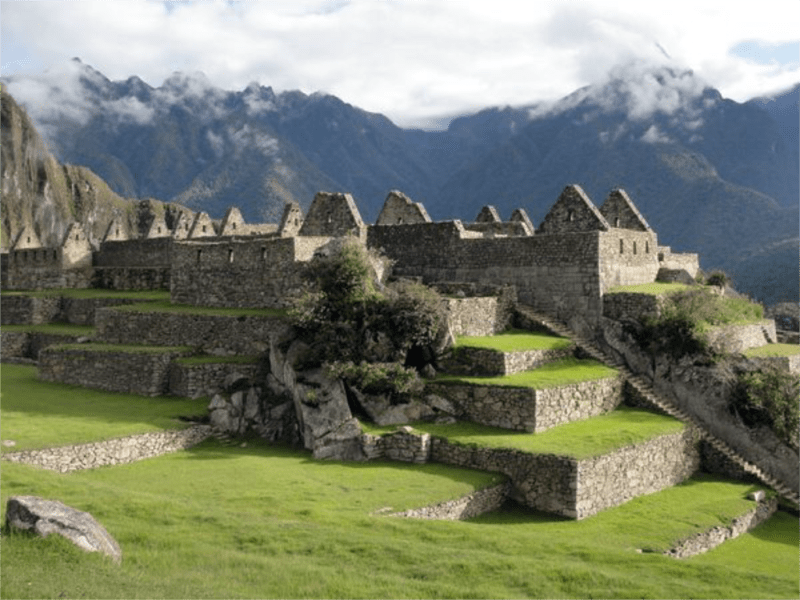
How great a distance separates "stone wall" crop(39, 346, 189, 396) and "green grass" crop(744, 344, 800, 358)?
19706 mm

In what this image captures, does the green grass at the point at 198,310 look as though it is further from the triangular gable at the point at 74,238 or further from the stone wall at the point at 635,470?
the triangular gable at the point at 74,238

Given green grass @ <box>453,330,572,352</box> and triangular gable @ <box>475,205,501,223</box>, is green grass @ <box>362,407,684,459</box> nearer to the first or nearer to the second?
green grass @ <box>453,330,572,352</box>

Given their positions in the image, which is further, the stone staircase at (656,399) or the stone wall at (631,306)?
the stone wall at (631,306)

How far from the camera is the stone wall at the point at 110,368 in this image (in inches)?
1134

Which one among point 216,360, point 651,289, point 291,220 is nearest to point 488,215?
point 291,220

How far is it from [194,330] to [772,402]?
19.9 metres

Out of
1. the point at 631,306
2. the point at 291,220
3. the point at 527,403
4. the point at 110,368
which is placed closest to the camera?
the point at 527,403

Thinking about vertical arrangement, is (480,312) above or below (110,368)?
above

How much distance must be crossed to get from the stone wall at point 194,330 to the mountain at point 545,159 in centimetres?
4314

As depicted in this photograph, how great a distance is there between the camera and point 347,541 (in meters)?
14.5

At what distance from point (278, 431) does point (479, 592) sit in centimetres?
1327

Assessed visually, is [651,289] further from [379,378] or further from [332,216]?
[332,216]

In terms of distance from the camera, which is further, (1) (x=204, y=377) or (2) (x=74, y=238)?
(2) (x=74, y=238)

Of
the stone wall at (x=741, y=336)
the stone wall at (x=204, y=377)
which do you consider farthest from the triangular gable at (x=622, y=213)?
the stone wall at (x=204, y=377)
